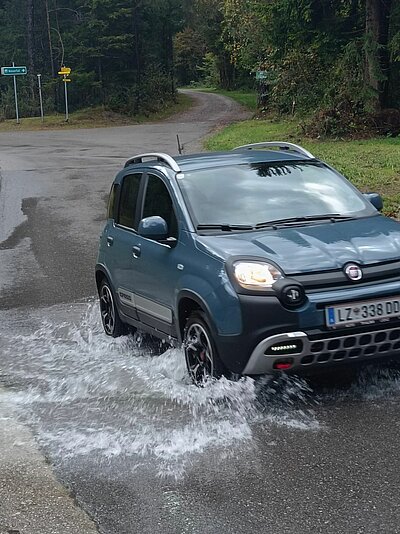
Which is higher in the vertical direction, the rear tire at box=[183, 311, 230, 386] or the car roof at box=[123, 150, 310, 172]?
the car roof at box=[123, 150, 310, 172]

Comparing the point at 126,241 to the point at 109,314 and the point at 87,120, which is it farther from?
the point at 87,120

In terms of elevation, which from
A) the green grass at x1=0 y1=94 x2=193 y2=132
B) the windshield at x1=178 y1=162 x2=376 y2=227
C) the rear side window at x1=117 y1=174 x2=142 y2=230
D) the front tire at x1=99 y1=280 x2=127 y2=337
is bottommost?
the green grass at x1=0 y1=94 x2=193 y2=132

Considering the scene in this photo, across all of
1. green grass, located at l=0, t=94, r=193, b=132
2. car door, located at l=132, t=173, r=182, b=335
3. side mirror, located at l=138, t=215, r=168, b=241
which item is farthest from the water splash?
green grass, located at l=0, t=94, r=193, b=132

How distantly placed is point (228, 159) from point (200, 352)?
6.56 feet

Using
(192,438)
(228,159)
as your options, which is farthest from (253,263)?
(228,159)

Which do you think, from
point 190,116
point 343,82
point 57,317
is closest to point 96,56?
point 190,116

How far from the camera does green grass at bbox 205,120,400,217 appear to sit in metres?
15.5

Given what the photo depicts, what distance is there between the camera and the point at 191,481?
4453mm

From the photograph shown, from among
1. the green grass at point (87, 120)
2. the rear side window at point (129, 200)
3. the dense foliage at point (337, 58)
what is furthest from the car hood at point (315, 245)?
the green grass at point (87, 120)

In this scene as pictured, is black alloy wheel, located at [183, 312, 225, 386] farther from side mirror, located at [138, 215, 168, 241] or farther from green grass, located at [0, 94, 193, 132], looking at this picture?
green grass, located at [0, 94, 193, 132]

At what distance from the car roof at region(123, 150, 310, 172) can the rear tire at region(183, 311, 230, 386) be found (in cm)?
155

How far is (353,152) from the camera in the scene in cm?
2233

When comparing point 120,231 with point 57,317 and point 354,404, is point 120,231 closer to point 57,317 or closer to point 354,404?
point 57,317

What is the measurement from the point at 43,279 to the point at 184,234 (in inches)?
211
